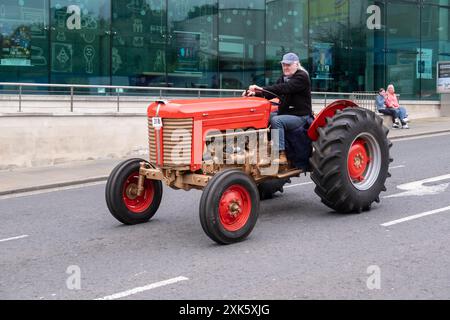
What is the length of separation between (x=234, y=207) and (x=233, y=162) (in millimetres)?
821

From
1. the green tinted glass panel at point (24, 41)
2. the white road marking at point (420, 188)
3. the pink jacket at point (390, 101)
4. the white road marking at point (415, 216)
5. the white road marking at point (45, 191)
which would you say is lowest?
the white road marking at point (45, 191)

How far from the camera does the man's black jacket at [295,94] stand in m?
7.56

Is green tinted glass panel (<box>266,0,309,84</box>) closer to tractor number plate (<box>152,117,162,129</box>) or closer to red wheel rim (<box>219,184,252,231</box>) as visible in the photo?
tractor number plate (<box>152,117,162,129</box>)

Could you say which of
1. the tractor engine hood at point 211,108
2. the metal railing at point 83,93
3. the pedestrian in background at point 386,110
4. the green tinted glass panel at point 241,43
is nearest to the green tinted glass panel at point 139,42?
the metal railing at point 83,93

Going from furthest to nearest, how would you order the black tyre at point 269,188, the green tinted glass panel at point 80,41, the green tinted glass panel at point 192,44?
the green tinted glass panel at point 192,44, the green tinted glass panel at point 80,41, the black tyre at point 269,188

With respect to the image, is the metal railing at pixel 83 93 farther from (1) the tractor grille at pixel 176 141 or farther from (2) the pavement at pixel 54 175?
(1) the tractor grille at pixel 176 141

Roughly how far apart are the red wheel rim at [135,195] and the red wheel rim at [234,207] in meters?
1.60

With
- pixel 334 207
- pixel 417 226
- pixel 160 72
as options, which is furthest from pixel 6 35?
pixel 417 226

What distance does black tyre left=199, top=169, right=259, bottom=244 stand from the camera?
6.18m

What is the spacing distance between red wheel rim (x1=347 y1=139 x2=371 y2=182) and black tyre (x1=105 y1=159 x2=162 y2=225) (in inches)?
98.8

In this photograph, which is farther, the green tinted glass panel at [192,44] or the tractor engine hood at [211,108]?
the green tinted glass panel at [192,44]

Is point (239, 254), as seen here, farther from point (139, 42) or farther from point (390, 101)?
point (390, 101)

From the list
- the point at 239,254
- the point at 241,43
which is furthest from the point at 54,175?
the point at 241,43
